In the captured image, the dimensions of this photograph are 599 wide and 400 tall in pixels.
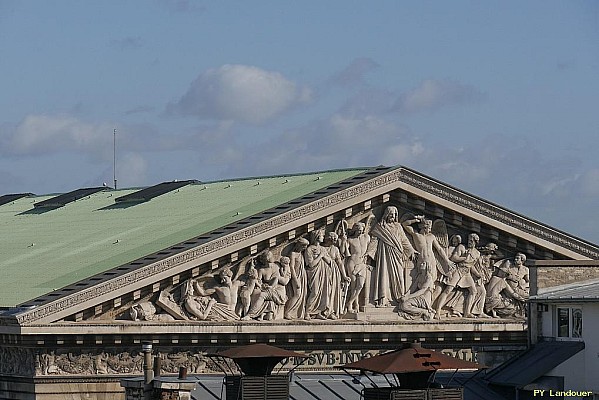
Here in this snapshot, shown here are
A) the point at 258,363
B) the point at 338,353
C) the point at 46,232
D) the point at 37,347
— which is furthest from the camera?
the point at 46,232

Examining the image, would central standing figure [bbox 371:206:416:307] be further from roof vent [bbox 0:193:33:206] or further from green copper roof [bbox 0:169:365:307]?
roof vent [bbox 0:193:33:206]

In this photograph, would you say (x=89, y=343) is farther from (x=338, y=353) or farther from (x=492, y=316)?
(x=492, y=316)

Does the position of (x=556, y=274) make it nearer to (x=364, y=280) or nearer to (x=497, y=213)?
(x=497, y=213)

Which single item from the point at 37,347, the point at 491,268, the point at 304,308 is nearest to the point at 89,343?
the point at 37,347

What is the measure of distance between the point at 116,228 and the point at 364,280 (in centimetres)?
1185

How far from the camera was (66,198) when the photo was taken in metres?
86.2

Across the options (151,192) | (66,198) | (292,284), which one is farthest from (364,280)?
(66,198)

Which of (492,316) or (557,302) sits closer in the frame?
(557,302)

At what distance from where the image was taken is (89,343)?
59219 millimetres

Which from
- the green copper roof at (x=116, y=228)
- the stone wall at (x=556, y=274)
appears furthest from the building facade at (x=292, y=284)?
the stone wall at (x=556, y=274)

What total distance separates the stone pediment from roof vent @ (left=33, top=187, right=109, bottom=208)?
2462 centimetres

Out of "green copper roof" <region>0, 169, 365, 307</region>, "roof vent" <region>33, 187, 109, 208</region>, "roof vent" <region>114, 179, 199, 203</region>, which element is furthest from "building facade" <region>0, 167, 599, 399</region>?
"roof vent" <region>33, 187, 109, 208</region>

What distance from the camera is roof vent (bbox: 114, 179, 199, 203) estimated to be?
78.1 meters

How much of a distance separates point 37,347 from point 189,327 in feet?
14.7
